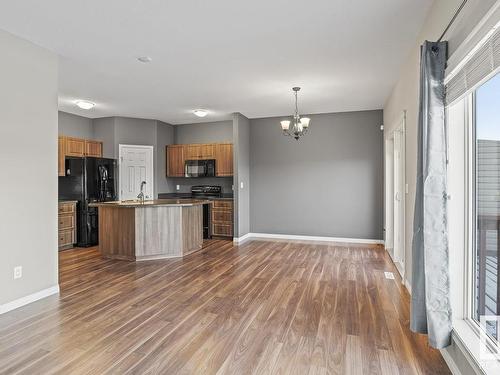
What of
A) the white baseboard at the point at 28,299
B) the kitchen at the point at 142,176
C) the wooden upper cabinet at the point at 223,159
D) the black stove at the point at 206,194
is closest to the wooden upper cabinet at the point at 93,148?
the kitchen at the point at 142,176

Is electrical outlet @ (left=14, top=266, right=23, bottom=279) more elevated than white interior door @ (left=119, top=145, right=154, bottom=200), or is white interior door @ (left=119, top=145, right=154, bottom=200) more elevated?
white interior door @ (left=119, top=145, right=154, bottom=200)

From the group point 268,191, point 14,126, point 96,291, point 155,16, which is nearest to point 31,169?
point 14,126

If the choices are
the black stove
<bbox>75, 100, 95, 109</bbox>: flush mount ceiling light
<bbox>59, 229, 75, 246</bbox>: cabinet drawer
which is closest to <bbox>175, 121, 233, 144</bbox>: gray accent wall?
the black stove

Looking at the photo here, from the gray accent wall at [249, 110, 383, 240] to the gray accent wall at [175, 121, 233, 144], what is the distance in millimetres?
668

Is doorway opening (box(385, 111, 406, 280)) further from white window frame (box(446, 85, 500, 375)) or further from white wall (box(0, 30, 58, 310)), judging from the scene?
white wall (box(0, 30, 58, 310))

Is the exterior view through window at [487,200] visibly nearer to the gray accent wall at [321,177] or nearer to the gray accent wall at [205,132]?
the gray accent wall at [321,177]

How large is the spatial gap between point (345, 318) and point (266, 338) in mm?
837

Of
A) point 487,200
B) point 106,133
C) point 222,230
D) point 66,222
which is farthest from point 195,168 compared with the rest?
point 487,200

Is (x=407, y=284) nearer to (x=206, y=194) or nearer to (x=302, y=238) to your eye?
(x=302, y=238)

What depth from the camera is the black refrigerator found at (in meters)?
5.86

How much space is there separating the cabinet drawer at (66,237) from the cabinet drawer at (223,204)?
114 inches

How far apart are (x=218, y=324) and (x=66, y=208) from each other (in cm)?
455

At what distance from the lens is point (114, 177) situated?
6531mm

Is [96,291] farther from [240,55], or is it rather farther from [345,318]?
[240,55]
